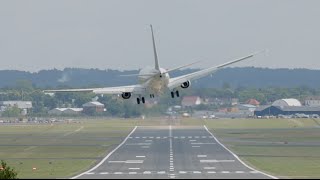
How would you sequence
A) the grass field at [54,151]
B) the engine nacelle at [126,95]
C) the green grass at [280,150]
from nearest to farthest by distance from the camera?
the green grass at [280,150] → the grass field at [54,151] → the engine nacelle at [126,95]

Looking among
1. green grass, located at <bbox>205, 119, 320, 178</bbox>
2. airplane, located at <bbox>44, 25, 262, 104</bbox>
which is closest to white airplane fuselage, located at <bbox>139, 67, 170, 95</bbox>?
airplane, located at <bbox>44, 25, 262, 104</bbox>

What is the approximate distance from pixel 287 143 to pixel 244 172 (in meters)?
63.8

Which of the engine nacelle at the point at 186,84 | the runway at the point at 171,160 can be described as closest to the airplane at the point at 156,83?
the engine nacelle at the point at 186,84

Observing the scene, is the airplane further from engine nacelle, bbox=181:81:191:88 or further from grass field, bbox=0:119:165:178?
grass field, bbox=0:119:165:178

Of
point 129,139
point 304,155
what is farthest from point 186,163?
point 129,139

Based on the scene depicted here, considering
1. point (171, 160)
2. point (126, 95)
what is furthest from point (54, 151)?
point (126, 95)

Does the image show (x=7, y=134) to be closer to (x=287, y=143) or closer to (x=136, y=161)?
(x=287, y=143)

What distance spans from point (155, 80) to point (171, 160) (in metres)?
10.7

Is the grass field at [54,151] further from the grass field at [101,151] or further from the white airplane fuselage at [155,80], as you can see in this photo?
the white airplane fuselage at [155,80]

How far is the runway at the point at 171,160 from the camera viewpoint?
96.8 meters

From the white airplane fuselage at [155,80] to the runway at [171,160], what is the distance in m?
7.90

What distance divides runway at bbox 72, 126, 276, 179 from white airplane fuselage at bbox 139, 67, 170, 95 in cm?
790

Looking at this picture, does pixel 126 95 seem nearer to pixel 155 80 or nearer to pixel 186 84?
pixel 155 80

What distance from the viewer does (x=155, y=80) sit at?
118 m
